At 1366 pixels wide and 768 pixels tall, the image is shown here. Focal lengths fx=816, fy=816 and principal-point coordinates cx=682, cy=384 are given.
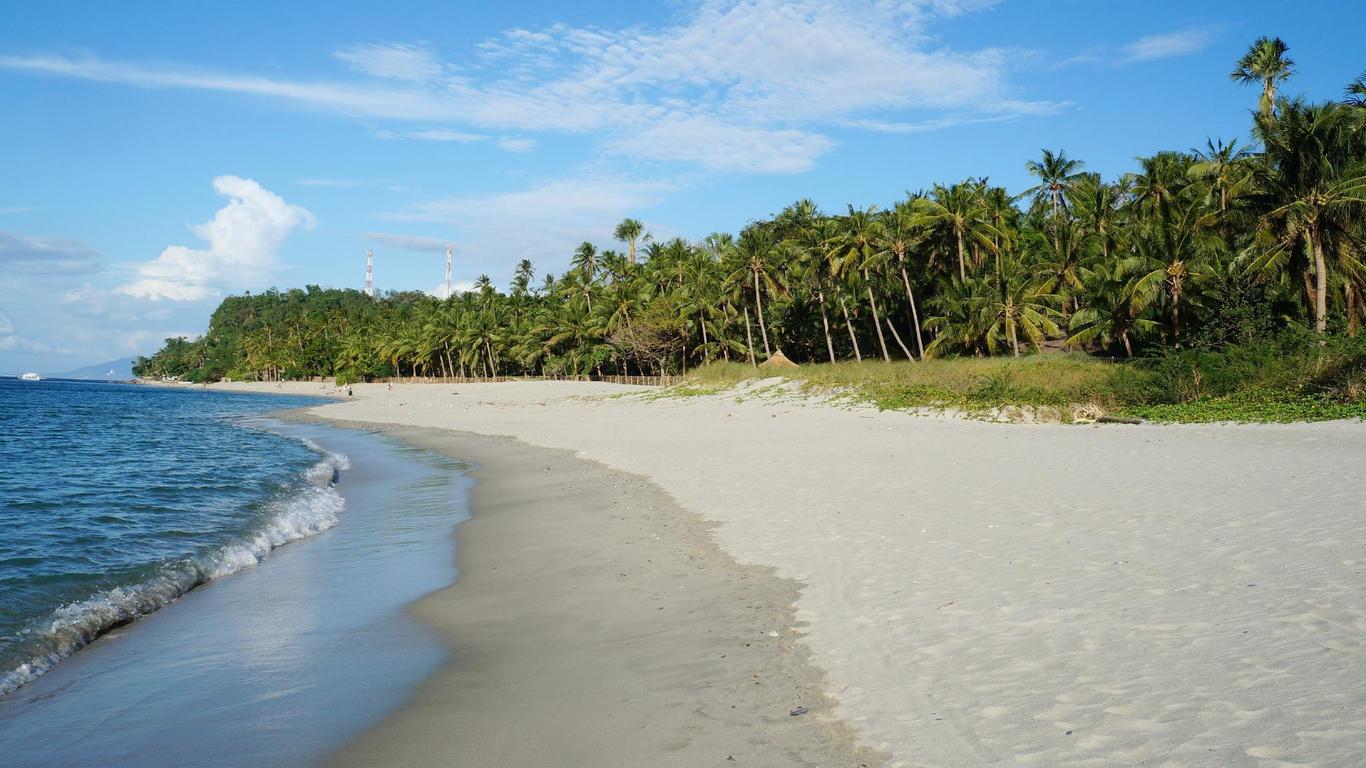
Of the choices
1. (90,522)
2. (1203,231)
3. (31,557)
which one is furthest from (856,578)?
(1203,231)

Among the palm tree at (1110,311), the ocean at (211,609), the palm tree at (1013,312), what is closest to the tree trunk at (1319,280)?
the palm tree at (1110,311)

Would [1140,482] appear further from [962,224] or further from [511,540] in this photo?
[962,224]

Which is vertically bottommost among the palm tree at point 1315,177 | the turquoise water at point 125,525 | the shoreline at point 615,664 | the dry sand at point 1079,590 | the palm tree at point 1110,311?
the shoreline at point 615,664

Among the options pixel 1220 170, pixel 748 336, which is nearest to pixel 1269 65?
pixel 1220 170

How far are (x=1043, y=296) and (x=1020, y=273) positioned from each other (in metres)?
2.14

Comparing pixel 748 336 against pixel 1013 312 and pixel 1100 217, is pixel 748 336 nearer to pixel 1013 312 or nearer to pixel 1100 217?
pixel 1013 312

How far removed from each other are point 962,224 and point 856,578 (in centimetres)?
4250

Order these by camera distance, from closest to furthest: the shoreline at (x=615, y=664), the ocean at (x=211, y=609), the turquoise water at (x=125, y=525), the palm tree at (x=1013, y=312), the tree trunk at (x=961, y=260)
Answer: the shoreline at (x=615, y=664) < the ocean at (x=211, y=609) < the turquoise water at (x=125, y=525) < the palm tree at (x=1013, y=312) < the tree trunk at (x=961, y=260)

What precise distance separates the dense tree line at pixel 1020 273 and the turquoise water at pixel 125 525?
1144 inches

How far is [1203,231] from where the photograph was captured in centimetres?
3894

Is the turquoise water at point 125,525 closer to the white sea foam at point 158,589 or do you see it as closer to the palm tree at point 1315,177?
the white sea foam at point 158,589

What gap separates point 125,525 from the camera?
44.4 ft

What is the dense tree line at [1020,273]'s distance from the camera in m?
29.1

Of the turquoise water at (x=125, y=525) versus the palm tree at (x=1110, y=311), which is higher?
the palm tree at (x=1110, y=311)
